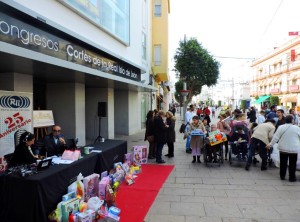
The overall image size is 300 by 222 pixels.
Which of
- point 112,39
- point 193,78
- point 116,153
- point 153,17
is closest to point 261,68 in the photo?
point 193,78

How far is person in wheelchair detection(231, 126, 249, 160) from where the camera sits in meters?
8.40

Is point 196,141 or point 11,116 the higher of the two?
point 11,116

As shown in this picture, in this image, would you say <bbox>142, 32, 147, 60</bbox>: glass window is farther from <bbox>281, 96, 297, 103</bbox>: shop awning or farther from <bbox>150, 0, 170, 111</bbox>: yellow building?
<bbox>281, 96, 297, 103</bbox>: shop awning

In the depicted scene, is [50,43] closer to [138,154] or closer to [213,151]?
[138,154]

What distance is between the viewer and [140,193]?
19.8 feet

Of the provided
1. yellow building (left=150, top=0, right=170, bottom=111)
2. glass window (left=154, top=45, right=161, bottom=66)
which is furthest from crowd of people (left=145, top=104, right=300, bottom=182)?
glass window (left=154, top=45, right=161, bottom=66)

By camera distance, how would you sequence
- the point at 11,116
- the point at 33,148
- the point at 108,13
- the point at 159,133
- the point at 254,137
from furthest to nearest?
the point at 108,13, the point at 159,133, the point at 254,137, the point at 11,116, the point at 33,148

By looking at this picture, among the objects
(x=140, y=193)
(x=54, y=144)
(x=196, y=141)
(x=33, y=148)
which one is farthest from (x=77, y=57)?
(x=140, y=193)

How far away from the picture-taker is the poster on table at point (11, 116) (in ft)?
21.4

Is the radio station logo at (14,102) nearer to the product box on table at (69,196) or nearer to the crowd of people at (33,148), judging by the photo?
the crowd of people at (33,148)

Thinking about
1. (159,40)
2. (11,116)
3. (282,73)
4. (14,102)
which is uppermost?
(282,73)

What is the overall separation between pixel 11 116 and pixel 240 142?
638 centimetres

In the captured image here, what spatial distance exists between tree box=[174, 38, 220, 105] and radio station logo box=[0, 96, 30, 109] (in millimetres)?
21301

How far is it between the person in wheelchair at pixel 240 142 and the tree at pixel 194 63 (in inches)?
757
